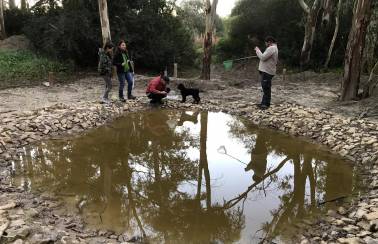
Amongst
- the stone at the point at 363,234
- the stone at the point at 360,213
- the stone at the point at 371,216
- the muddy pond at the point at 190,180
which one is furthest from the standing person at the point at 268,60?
the stone at the point at 363,234

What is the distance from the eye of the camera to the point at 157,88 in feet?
33.9

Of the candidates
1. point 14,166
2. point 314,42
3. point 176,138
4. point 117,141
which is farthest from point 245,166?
point 314,42

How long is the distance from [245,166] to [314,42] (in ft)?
40.1

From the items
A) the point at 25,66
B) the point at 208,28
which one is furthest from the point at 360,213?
the point at 25,66

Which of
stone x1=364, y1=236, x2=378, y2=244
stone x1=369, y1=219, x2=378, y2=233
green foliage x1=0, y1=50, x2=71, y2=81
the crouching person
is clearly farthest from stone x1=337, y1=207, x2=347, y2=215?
green foliage x1=0, y1=50, x2=71, y2=81

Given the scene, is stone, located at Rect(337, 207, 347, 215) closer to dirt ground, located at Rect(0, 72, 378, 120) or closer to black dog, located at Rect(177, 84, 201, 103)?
dirt ground, located at Rect(0, 72, 378, 120)

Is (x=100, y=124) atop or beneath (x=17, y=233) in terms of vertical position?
atop

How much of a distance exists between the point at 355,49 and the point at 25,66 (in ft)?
37.3

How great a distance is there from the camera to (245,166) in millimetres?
6859

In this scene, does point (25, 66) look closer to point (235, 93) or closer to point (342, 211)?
point (235, 93)

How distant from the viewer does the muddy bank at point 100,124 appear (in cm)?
442

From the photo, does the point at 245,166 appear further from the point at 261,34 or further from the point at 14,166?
the point at 261,34

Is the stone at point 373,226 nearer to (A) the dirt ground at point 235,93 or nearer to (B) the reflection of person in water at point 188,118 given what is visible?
(A) the dirt ground at point 235,93

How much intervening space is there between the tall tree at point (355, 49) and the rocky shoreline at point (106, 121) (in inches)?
58.0
